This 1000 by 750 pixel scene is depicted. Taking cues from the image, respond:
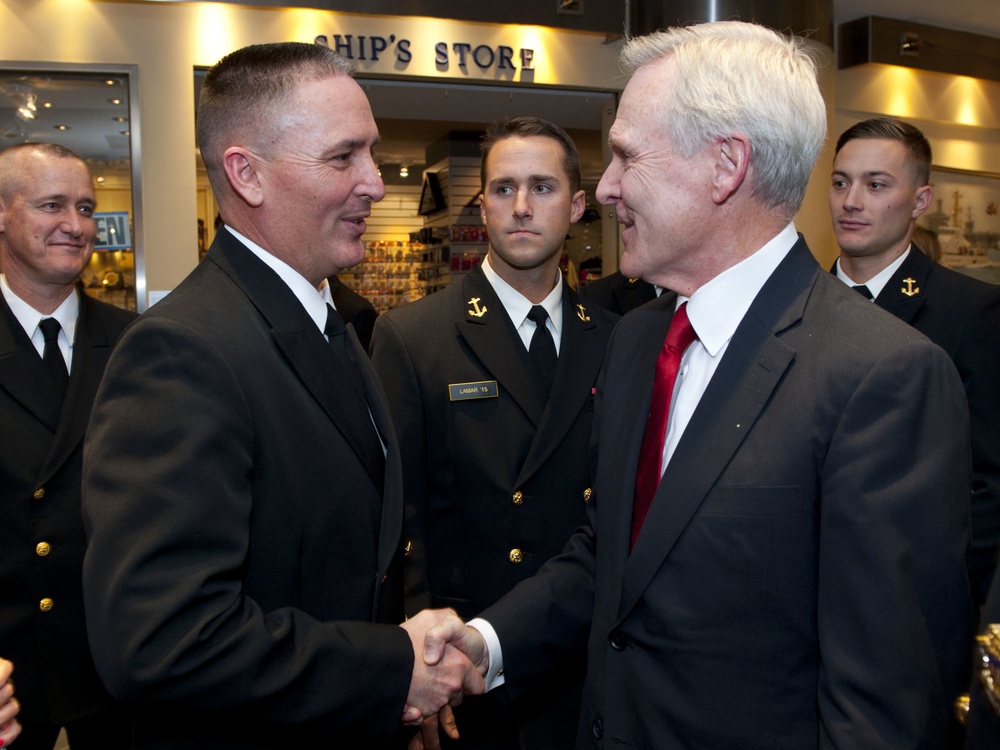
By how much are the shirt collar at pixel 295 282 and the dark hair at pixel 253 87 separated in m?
0.18

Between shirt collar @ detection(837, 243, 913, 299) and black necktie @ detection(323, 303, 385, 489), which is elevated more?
shirt collar @ detection(837, 243, 913, 299)

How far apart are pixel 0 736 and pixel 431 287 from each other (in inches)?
409

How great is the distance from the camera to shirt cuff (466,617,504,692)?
75.3 inches

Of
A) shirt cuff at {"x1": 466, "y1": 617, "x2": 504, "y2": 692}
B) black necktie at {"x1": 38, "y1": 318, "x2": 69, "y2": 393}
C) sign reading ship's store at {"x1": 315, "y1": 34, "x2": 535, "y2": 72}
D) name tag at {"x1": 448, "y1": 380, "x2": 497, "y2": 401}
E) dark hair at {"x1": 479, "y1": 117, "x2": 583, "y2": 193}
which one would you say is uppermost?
sign reading ship's store at {"x1": 315, "y1": 34, "x2": 535, "y2": 72}

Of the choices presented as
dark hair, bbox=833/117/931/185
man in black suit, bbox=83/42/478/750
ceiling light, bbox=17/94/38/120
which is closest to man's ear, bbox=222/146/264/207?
man in black suit, bbox=83/42/478/750

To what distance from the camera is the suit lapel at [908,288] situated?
3081mm

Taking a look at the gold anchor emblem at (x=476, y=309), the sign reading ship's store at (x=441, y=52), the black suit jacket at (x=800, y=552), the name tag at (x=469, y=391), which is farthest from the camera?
the sign reading ship's store at (x=441, y=52)

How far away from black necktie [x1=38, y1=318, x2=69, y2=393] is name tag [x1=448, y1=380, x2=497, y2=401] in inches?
53.3

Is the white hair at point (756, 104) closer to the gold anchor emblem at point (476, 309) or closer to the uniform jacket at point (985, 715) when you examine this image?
the uniform jacket at point (985, 715)

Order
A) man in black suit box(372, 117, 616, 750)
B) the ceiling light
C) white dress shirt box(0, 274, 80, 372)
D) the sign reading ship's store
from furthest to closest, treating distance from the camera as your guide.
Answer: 1. the sign reading ship's store
2. the ceiling light
3. white dress shirt box(0, 274, 80, 372)
4. man in black suit box(372, 117, 616, 750)

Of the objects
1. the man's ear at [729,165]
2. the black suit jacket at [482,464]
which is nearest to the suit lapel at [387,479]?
the black suit jacket at [482,464]

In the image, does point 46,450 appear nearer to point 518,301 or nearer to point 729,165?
point 518,301

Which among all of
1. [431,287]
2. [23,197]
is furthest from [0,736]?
[431,287]

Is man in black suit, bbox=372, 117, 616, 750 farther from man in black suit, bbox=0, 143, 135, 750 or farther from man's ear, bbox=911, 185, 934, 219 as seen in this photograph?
man's ear, bbox=911, 185, 934, 219
